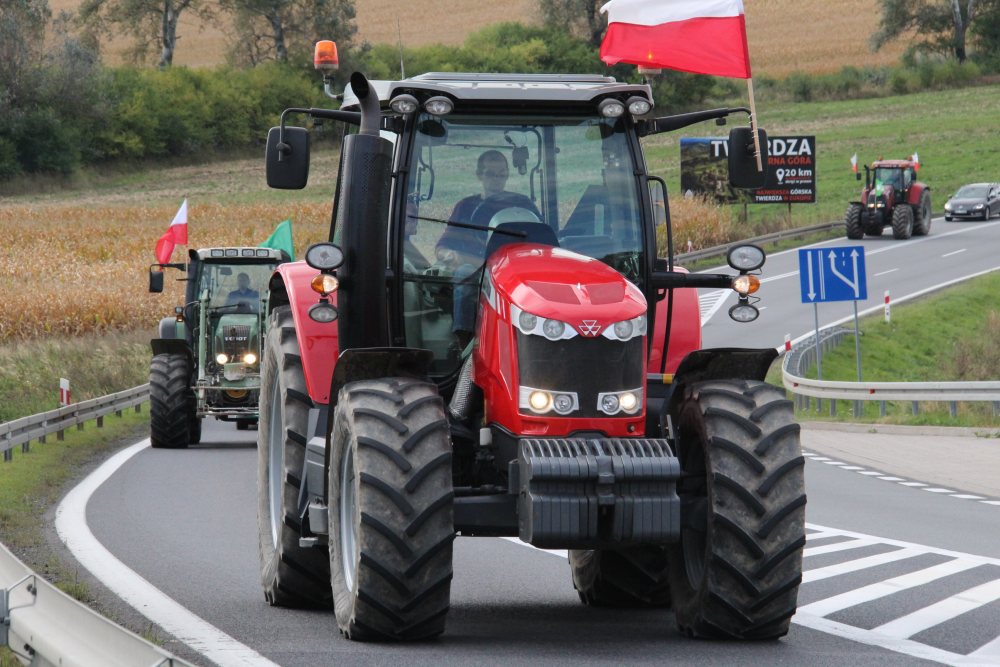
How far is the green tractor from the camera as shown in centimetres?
1908

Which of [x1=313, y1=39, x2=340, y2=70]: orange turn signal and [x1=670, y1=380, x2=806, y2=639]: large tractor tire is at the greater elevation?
[x1=313, y1=39, x2=340, y2=70]: orange turn signal

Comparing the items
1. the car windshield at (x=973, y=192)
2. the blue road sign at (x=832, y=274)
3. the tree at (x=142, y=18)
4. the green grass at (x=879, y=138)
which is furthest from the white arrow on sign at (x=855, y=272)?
the tree at (x=142, y=18)

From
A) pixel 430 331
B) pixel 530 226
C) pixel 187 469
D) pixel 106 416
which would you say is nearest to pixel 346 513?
pixel 430 331

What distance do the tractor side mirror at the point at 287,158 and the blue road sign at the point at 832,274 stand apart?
19.0 m

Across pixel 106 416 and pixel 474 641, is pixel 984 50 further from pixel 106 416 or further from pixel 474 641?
pixel 474 641

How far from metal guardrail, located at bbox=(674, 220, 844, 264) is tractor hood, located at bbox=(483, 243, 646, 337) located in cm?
3758

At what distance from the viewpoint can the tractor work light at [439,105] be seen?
6.64 metres

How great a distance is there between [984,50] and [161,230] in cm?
7370

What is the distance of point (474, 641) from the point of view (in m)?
6.16

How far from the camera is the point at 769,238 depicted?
49.7m

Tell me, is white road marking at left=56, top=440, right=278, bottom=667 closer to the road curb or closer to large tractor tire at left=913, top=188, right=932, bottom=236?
the road curb

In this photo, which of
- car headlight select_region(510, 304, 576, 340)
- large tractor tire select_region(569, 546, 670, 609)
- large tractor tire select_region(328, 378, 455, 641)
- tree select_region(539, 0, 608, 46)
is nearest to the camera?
large tractor tire select_region(328, 378, 455, 641)

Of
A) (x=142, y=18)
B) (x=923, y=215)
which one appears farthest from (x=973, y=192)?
(x=142, y=18)

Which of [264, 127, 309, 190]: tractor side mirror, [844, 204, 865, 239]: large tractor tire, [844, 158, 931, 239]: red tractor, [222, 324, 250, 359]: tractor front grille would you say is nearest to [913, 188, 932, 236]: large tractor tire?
[844, 158, 931, 239]: red tractor
